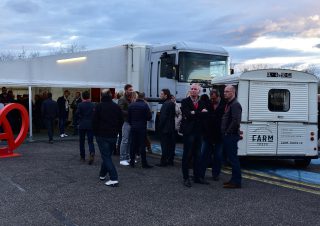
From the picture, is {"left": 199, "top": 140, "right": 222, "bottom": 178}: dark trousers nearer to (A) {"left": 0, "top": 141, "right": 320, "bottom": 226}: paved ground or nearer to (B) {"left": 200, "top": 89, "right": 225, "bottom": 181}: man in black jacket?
(B) {"left": 200, "top": 89, "right": 225, "bottom": 181}: man in black jacket

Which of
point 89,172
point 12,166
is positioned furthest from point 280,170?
point 12,166

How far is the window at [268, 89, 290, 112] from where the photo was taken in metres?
9.85

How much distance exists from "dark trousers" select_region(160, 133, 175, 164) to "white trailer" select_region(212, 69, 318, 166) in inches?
66.9

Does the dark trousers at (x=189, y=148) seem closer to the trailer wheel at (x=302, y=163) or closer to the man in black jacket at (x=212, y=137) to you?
the man in black jacket at (x=212, y=137)

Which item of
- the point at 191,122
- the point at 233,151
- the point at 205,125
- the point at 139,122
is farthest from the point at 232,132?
the point at 139,122

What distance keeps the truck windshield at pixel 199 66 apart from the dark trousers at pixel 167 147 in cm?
410

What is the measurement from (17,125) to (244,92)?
11.9m

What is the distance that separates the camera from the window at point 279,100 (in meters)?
9.85

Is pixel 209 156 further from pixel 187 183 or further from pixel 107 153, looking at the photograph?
pixel 107 153

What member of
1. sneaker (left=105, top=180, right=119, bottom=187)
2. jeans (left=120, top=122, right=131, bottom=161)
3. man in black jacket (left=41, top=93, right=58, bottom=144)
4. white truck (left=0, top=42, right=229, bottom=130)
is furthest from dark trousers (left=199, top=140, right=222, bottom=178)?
man in black jacket (left=41, top=93, right=58, bottom=144)

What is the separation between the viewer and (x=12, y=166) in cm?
1019

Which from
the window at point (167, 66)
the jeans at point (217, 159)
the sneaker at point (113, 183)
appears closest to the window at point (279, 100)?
the jeans at point (217, 159)

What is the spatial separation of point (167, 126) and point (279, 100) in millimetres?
2684

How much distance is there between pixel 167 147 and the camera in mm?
10328
